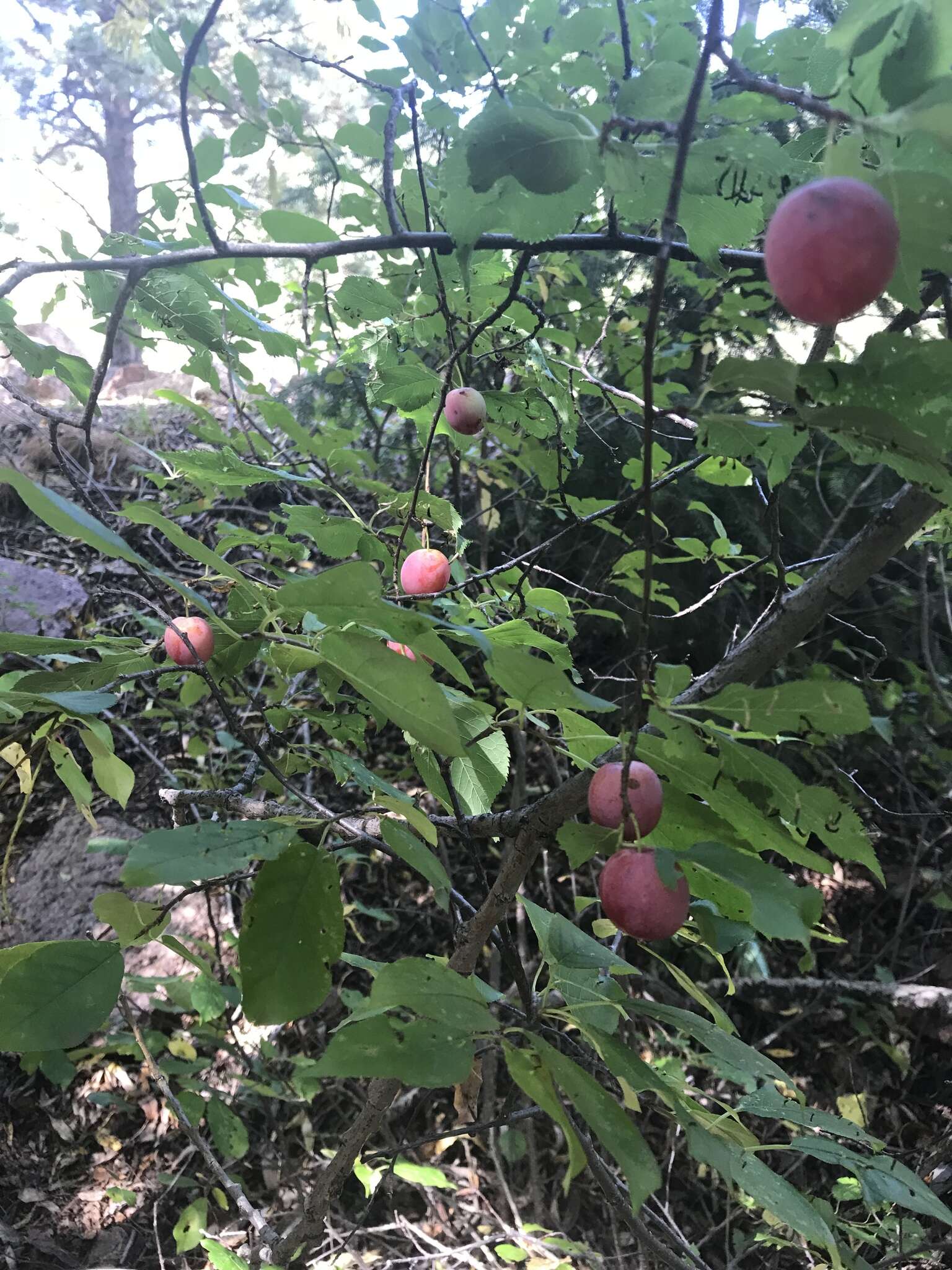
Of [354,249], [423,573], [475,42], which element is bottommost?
[423,573]

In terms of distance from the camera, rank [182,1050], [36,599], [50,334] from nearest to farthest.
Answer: [182,1050], [36,599], [50,334]

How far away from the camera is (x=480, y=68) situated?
126cm

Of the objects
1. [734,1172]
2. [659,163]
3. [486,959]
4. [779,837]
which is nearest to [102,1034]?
[486,959]

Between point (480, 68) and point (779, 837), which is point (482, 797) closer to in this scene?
point (779, 837)

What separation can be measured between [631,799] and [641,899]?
106 mm

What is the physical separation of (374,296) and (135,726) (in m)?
2.43

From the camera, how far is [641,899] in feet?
2.10

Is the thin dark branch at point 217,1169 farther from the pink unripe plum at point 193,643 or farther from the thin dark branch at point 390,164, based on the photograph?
the thin dark branch at point 390,164

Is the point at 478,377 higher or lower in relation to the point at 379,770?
higher

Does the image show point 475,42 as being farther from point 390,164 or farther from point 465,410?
point 465,410

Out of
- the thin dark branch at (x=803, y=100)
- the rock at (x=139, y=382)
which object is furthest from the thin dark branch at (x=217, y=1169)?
the rock at (x=139, y=382)

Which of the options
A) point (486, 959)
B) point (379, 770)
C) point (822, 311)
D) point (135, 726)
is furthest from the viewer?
point (135, 726)

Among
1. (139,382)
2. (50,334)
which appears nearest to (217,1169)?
(139,382)

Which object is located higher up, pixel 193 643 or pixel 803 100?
pixel 803 100
